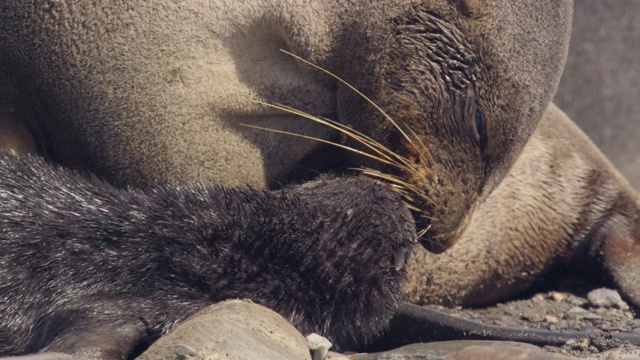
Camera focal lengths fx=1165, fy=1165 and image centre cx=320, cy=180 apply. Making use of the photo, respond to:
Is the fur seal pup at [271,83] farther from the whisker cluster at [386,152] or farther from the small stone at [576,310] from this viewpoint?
the small stone at [576,310]

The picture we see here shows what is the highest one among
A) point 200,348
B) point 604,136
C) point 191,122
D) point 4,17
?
point 4,17

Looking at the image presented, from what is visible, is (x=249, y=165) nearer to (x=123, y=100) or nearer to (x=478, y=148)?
(x=123, y=100)

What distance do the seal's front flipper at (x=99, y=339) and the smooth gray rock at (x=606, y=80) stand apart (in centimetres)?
391

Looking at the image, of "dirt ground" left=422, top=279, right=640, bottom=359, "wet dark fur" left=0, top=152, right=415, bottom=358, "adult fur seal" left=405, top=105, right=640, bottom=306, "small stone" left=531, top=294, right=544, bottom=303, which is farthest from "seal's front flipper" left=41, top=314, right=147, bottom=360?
"small stone" left=531, top=294, right=544, bottom=303

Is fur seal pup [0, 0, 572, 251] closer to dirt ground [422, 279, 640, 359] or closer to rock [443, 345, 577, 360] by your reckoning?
dirt ground [422, 279, 640, 359]

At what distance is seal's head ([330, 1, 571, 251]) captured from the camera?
4.34 meters

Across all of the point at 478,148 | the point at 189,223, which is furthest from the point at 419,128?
the point at 189,223

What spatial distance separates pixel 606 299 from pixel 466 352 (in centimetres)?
213

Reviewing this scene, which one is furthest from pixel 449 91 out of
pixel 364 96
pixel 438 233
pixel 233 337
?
pixel 233 337

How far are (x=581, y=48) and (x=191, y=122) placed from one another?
327cm

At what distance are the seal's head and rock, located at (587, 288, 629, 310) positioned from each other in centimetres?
95

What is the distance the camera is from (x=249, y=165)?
14.4 ft

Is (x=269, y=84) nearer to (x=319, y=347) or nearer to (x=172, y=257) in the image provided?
(x=172, y=257)

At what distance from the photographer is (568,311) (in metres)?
5.04
